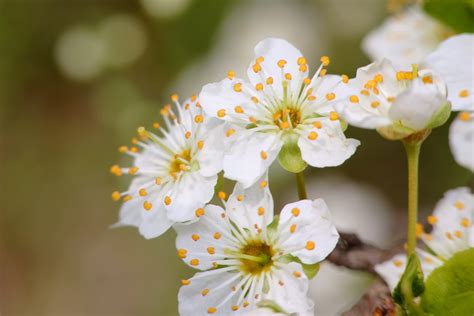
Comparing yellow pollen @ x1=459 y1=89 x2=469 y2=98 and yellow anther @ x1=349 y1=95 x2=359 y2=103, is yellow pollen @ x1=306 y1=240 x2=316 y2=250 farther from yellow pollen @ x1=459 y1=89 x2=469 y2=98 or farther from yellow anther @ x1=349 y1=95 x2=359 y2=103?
yellow pollen @ x1=459 y1=89 x2=469 y2=98

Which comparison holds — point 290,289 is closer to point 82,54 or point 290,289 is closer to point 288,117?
point 288,117

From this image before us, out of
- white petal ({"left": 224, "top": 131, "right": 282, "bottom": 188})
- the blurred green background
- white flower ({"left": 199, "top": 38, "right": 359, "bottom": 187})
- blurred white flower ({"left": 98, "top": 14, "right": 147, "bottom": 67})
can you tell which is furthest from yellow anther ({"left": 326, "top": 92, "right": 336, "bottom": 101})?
blurred white flower ({"left": 98, "top": 14, "right": 147, "bottom": 67})

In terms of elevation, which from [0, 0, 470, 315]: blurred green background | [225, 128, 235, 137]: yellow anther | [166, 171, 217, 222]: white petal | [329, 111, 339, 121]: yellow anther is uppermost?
[225, 128, 235, 137]: yellow anther

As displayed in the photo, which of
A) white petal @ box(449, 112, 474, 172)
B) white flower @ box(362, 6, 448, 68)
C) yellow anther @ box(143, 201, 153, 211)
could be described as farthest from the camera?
white flower @ box(362, 6, 448, 68)

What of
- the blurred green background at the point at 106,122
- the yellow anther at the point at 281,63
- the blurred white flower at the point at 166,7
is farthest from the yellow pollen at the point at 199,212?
the blurred white flower at the point at 166,7

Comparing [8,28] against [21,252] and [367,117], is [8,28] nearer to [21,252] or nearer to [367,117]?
[21,252]

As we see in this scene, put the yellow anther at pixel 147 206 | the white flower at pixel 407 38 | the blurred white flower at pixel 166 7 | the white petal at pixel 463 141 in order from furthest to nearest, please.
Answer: the blurred white flower at pixel 166 7
the white flower at pixel 407 38
the white petal at pixel 463 141
the yellow anther at pixel 147 206

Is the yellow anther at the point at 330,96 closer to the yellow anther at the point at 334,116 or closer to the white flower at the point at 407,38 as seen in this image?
the yellow anther at the point at 334,116
